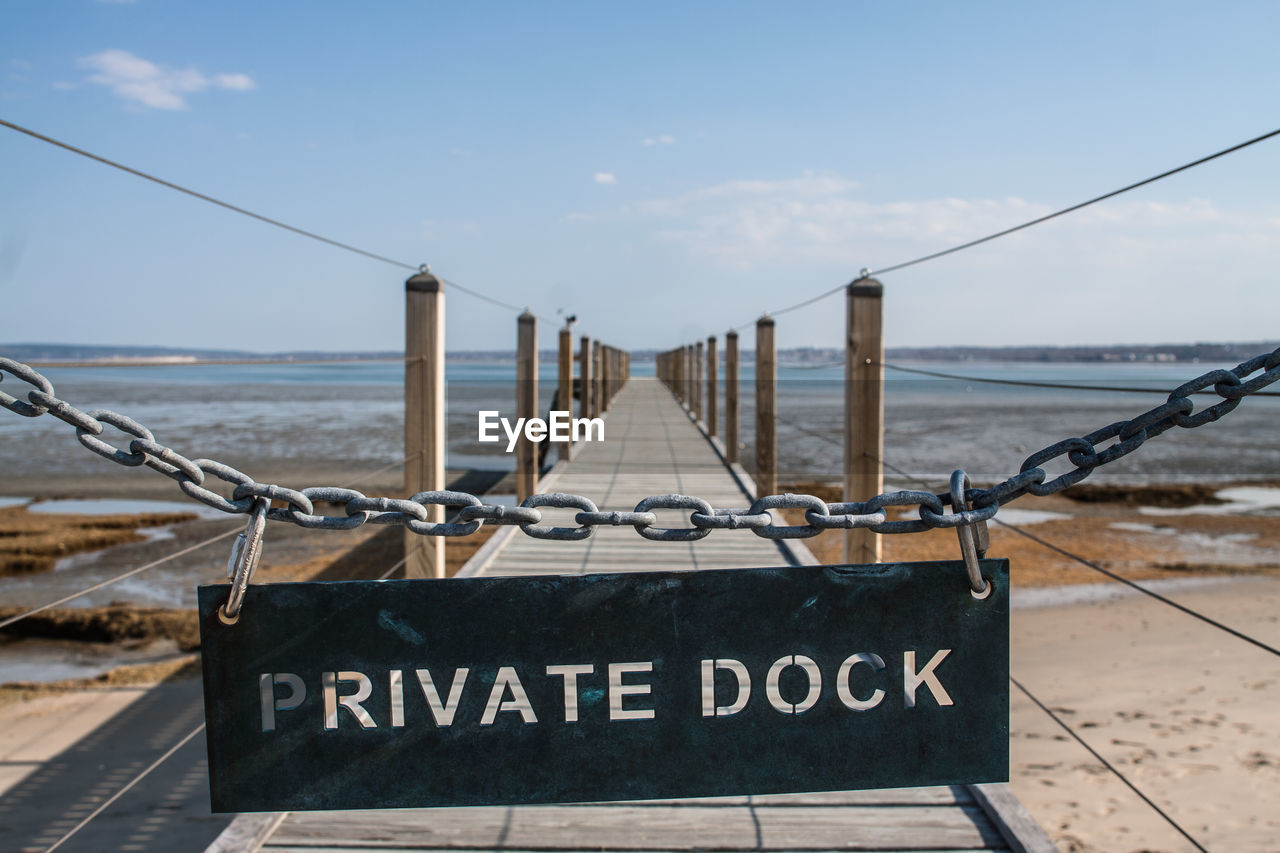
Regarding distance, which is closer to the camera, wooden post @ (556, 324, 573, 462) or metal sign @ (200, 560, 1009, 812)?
metal sign @ (200, 560, 1009, 812)

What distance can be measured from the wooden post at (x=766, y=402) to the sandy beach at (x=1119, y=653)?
271cm

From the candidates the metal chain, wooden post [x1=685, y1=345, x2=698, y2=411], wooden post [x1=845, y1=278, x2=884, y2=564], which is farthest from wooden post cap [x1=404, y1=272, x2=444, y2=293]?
wooden post [x1=685, y1=345, x2=698, y2=411]

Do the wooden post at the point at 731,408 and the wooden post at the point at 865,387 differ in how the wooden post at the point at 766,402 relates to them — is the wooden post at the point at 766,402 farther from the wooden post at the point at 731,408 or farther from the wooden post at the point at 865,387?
the wooden post at the point at 865,387

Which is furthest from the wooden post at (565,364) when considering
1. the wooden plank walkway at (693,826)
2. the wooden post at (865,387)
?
the wooden plank walkway at (693,826)

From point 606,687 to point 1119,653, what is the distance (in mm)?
8376

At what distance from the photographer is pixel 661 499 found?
1.15 m

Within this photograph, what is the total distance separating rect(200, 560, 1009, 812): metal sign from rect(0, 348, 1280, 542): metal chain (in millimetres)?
90

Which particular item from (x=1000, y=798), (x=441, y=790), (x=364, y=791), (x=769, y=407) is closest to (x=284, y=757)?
(x=364, y=791)

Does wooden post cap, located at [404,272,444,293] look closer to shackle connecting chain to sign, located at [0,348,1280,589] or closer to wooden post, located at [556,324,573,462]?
shackle connecting chain to sign, located at [0,348,1280,589]

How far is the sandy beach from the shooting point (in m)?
4.93

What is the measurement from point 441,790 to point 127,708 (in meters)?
6.88

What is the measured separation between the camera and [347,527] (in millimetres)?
1094

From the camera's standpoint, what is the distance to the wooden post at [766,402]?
7441 millimetres

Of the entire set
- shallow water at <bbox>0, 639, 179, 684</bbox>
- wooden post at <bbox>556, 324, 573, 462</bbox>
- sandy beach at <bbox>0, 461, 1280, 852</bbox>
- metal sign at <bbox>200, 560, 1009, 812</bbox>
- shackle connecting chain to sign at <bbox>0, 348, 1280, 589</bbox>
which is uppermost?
wooden post at <bbox>556, 324, 573, 462</bbox>
